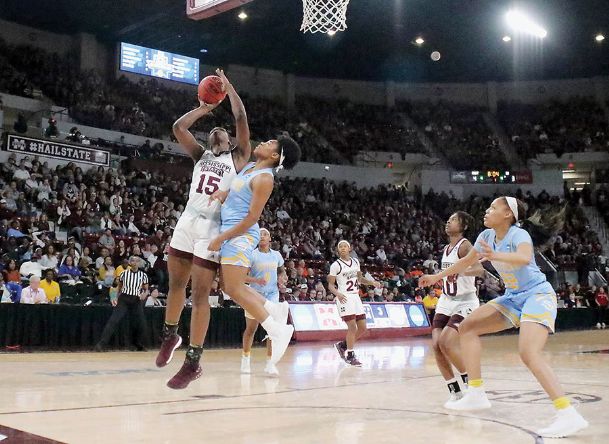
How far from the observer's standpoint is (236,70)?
1283 inches

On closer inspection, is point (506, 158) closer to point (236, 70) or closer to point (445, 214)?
point (445, 214)

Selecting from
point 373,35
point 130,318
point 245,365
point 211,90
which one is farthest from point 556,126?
point 211,90

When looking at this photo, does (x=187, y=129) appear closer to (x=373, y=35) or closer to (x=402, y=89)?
(x=373, y=35)

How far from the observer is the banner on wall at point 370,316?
55.0ft

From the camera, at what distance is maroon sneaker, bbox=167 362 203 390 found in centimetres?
537

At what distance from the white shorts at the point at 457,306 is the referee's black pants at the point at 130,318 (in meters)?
7.13

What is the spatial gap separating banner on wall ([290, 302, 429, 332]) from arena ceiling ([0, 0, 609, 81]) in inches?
467

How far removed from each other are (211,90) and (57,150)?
15.8 m

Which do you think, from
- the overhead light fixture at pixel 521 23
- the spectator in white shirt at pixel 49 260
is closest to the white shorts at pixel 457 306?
the spectator in white shirt at pixel 49 260

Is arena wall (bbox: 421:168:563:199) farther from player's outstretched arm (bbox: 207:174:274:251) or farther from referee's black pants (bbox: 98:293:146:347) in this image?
player's outstretched arm (bbox: 207:174:274:251)

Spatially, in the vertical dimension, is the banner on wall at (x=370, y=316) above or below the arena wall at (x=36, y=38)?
below

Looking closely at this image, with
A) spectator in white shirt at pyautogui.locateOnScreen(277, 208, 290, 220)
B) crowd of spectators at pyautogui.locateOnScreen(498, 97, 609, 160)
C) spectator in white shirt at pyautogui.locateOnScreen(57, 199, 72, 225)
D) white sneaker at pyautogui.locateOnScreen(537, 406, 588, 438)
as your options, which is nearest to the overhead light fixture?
crowd of spectators at pyautogui.locateOnScreen(498, 97, 609, 160)

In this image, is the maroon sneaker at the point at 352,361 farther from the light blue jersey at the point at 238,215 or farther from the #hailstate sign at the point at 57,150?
the #hailstate sign at the point at 57,150

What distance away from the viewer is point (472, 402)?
551 centimetres
